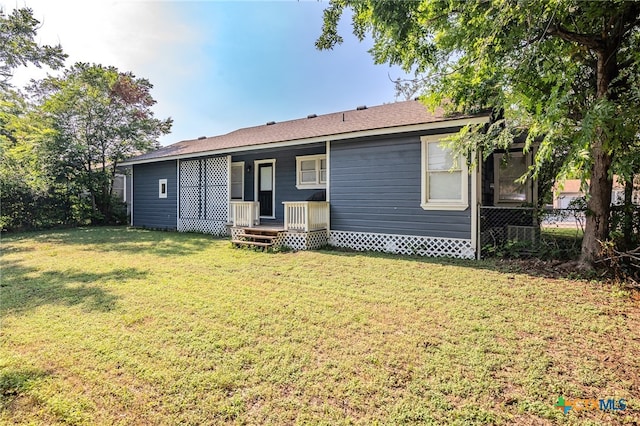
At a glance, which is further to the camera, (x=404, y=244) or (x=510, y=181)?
(x=510, y=181)

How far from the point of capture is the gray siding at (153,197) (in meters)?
13.2

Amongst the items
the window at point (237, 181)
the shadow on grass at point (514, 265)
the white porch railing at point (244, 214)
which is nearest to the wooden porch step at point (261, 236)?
the white porch railing at point (244, 214)

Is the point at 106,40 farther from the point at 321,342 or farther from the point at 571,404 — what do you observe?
the point at 571,404

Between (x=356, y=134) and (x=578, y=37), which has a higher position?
(x=578, y=37)

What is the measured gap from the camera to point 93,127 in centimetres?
1512

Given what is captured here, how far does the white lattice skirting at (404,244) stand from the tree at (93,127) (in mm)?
13087

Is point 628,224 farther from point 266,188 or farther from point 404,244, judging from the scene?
point 266,188

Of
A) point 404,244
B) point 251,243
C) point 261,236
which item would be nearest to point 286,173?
point 261,236

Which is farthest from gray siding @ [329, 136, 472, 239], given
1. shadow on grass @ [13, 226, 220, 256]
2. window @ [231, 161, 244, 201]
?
window @ [231, 161, 244, 201]

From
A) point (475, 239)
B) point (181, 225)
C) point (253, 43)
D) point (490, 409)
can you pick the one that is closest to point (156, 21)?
point (253, 43)

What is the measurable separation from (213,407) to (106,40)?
10.3 metres

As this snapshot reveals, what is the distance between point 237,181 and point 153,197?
4.73 m

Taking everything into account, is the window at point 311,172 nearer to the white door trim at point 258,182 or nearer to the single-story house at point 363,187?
the single-story house at point 363,187

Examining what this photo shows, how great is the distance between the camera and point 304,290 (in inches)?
186
